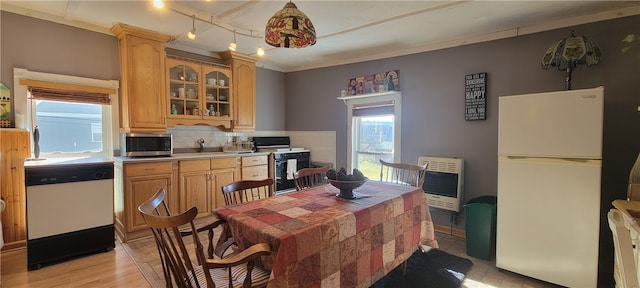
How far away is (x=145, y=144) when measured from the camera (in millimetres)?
→ 3430

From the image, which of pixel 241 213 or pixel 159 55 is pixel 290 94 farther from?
pixel 241 213

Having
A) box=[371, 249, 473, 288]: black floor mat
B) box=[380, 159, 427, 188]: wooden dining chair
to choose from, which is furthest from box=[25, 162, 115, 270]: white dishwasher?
box=[380, 159, 427, 188]: wooden dining chair

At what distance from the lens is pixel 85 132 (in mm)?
3383

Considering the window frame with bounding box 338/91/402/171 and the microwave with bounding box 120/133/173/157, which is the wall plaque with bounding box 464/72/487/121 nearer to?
the window frame with bounding box 338/91/402/171

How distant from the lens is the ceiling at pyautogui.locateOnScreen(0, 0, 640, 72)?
260 centimetres

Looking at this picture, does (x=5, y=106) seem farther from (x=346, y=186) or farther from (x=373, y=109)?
(x=373, y=109)

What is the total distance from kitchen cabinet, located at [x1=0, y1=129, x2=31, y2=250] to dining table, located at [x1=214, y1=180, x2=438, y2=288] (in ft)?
8.30

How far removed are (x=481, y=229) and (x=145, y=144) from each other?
3.72 m

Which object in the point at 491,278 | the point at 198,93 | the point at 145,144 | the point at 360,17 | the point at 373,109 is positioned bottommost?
the point at 491,278

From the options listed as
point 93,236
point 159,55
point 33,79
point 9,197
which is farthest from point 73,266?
point 159,55

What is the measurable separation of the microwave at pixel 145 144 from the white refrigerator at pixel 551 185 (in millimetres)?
3572

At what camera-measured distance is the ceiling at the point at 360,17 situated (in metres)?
2.60

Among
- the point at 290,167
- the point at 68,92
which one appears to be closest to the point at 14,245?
the point at 68,92

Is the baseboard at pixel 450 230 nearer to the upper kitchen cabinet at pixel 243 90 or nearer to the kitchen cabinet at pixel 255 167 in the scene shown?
the kitchen cabinet at pixel 255 167
